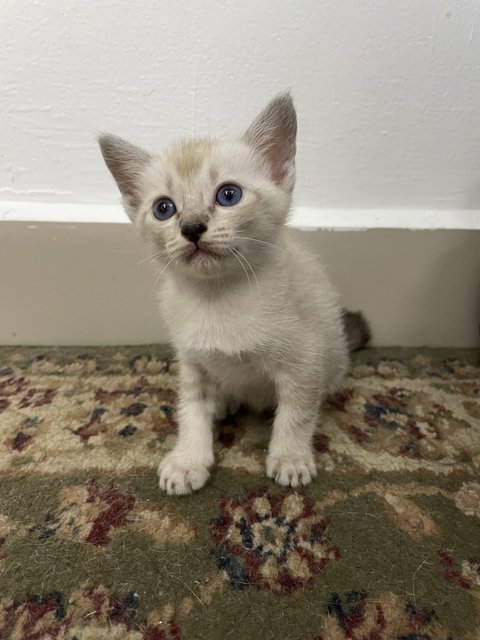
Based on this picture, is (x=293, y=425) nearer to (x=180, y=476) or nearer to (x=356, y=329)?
(x=180, y=476)

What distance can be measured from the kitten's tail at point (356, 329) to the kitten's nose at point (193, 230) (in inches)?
22.7

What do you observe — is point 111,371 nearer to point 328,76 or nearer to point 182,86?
point 182,86

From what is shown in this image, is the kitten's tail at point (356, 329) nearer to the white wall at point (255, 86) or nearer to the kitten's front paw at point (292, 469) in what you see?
the white wall at point (255, 86)

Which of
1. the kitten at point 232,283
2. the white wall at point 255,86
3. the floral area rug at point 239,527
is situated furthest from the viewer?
the white wall at point 255,86

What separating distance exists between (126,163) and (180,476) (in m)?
0.53

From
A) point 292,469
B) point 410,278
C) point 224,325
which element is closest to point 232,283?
point 224,325

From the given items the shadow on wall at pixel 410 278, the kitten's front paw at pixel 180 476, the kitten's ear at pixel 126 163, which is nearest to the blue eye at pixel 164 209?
the kitten's ear at pixel 126 163

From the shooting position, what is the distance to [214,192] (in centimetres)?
59

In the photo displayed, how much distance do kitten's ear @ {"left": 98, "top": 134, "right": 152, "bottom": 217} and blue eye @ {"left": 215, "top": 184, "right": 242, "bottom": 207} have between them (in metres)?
0.19

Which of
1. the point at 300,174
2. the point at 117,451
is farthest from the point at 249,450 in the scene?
the point at 300,174

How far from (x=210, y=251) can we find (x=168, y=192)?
138 mm

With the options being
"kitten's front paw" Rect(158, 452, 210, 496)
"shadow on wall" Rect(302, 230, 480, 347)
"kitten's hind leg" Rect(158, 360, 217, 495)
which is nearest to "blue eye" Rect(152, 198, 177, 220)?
"kitten's hind leg" Rect(158, 360, 217, 495)

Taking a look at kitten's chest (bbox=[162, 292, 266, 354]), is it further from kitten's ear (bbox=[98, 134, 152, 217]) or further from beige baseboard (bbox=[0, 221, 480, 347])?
beige baseboard (bbox=[0, 221, 480, 347])

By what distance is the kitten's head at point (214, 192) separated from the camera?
555mm
